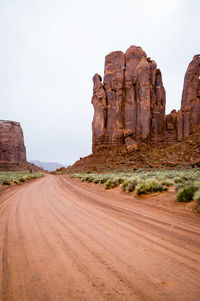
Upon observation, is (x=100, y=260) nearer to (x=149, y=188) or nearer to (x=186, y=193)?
(x=186, y=193)

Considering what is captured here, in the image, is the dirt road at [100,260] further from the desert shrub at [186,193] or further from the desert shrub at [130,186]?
the desert shrub at [130,186]

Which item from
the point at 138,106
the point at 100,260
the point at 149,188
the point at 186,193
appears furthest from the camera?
the point at 138,106

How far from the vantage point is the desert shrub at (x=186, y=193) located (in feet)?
19.2

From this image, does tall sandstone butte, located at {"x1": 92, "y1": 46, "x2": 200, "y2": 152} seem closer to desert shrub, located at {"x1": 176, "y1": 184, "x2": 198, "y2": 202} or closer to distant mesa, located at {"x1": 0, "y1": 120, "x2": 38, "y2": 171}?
desert shrub, located at {"x1": 176, "y1": 184, "x2": 198, "y2": 202}

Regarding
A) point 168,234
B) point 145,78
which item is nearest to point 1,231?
point 168,234

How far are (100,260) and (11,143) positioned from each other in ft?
255

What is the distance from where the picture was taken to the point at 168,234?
136 inches

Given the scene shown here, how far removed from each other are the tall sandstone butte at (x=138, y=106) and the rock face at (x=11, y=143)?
137 ft

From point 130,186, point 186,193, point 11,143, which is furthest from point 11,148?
point 186,193

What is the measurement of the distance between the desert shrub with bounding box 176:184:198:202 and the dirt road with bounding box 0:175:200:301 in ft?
5.19

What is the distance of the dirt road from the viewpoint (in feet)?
5.76

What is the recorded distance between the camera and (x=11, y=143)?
230 feet

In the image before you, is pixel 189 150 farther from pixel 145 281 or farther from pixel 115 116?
pixel 145 281

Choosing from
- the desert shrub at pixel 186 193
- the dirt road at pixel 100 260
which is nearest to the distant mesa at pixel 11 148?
the desert shrub at pixel 186 193
